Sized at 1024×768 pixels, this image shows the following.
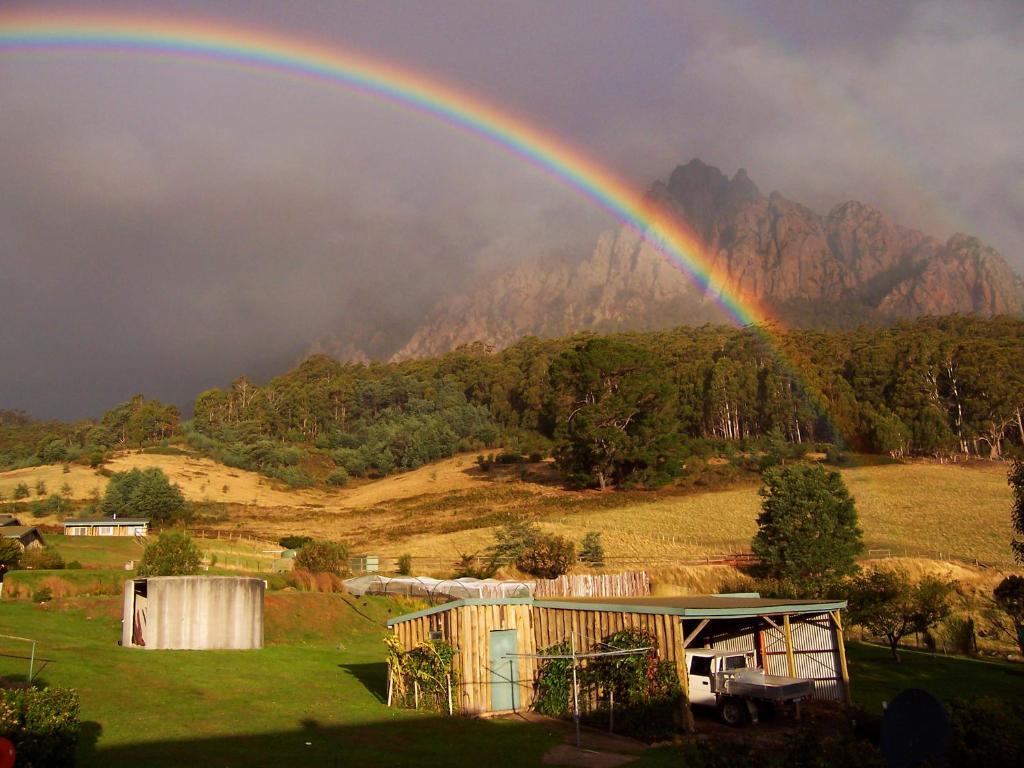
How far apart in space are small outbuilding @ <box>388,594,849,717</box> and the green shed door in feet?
0.09

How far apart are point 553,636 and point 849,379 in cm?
10466

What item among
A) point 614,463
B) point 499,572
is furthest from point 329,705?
point 614,463

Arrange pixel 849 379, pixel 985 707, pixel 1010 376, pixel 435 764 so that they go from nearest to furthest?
A: pixel 985 707, pixel 435 764, pixel 1010 376, pixel 849 379

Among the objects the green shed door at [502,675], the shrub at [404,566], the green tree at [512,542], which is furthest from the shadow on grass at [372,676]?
the green tree at [512,542]

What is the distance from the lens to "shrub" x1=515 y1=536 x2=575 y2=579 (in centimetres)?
5247

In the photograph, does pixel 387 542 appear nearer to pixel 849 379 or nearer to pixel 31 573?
pixel 31 573

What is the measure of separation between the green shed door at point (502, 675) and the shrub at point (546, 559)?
101ft

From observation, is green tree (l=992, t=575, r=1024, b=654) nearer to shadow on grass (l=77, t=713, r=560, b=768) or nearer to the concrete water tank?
shadow on grass (l=77, t=713, r=560, b=768)

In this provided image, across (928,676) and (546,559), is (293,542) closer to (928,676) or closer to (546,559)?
(546,559)

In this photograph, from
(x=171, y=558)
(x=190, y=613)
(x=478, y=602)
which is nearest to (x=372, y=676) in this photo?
(x=190, y=613)

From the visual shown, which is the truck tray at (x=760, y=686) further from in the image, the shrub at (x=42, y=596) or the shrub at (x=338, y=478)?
the shrub at (x=338, y=478)

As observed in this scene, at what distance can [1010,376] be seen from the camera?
3999 inches

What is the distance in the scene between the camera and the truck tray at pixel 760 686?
1909 centimetres

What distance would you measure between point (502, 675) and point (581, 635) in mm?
2554
